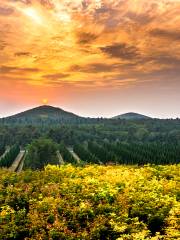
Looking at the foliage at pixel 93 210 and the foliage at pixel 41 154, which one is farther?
the foliage at pixel 41 154

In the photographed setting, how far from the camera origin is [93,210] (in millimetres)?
20281

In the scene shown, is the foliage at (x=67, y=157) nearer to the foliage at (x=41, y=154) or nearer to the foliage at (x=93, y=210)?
the foliage at (x=41, y=154)

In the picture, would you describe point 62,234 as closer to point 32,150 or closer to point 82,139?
point 32,150

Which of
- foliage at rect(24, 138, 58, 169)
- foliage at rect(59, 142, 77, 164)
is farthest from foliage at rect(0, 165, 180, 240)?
foliage at rect(24, 138, 58, 169)

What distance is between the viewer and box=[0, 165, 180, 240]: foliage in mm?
17734

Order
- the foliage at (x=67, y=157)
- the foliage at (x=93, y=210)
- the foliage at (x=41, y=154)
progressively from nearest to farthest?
the foliage at (x=93, y=210) < the foliage at (x=41, y=154) < the foliage at (x=67, y=157)

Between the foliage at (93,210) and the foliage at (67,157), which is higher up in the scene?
the foliage at (93,210)

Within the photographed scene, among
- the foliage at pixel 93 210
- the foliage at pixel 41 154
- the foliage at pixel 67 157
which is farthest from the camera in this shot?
the foliage at pixel 67 157

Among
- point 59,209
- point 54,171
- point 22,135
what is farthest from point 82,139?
point 59,209

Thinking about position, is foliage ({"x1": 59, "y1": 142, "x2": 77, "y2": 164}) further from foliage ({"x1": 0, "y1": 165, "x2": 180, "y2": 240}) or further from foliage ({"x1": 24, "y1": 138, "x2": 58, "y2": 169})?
foliage ({"x1": 0, "y1": 165, "x2": 180, "y2": 240})

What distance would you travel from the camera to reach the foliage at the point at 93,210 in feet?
58.2

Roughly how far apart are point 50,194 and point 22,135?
543 feet

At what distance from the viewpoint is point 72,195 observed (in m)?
22.5

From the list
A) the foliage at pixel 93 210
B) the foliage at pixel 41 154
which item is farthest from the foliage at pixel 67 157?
the foliage at pixel 93 210
